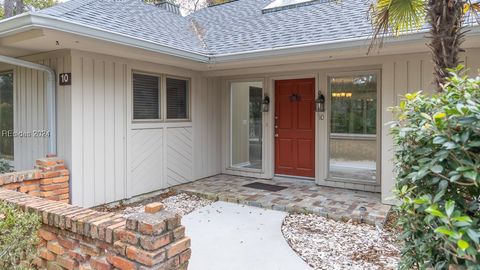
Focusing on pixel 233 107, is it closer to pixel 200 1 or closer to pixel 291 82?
pixel 291 82

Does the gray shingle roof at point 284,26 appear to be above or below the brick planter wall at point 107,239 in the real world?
above

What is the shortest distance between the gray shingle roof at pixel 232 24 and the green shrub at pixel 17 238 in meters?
3.24

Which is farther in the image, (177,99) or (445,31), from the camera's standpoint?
(177,99)

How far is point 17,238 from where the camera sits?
2.39 meters

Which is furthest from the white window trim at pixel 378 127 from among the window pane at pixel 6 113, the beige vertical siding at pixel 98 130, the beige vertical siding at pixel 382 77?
the window pane at pixel 6 113

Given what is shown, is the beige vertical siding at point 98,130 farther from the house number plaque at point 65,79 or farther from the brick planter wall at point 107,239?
the brick planter wall at point 107,239

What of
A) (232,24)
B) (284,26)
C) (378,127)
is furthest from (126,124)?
(378,127)

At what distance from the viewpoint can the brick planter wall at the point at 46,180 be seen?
4.31 meters

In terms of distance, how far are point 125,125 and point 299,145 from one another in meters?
3.60

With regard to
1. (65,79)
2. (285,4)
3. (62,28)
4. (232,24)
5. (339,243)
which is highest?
(285,4)

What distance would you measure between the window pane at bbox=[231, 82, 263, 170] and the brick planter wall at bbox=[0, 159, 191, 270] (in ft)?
16.8

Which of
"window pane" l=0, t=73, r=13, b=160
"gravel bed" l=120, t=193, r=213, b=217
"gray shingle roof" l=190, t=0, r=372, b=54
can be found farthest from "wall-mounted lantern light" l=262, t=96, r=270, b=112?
"window pane" l=0, t=73, r=13, b=160

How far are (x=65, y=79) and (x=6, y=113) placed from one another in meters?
2.35

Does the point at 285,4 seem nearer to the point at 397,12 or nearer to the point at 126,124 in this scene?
the point at 397,12
